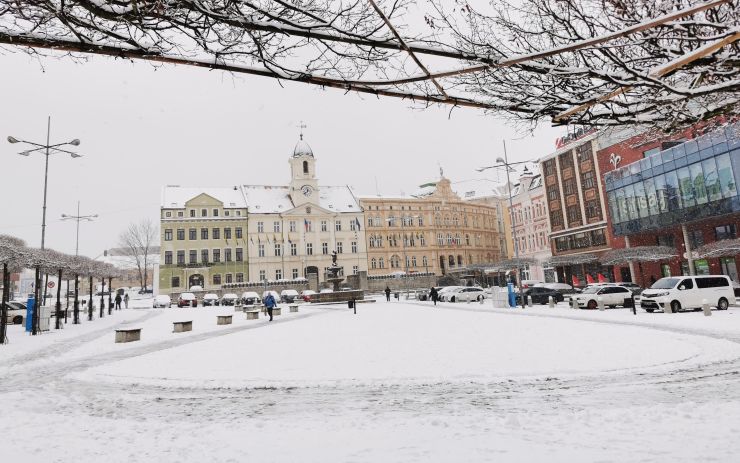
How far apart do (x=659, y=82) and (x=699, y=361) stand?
8.00 m

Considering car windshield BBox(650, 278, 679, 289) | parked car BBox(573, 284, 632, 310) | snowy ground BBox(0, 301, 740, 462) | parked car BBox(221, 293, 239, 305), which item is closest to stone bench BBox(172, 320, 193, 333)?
snowy ground BBox(0, 301, 740, 462)

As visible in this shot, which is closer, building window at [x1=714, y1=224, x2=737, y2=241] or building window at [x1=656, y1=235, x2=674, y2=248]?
building window at [x1=714, y1=224, x2=737, y2=241]

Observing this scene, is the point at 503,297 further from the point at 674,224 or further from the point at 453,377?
the point at 453,377

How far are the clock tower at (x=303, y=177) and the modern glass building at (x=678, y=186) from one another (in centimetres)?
4674

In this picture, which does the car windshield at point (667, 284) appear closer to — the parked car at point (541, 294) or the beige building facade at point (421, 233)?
the parked car at point (541, 294)

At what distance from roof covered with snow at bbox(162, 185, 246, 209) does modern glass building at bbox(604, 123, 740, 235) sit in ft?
182

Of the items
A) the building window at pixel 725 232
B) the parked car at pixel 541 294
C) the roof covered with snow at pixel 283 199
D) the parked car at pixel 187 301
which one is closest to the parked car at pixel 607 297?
the parked car at pixel 541 294

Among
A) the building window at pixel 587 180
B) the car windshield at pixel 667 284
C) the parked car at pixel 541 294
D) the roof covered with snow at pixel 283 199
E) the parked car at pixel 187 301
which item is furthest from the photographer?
the roof covered with snow at pixel 283 199

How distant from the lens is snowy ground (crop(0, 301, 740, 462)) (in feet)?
15.7

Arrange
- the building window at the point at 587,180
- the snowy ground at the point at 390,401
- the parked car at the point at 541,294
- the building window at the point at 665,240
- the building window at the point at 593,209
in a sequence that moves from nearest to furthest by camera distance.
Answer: the snowy ground at the point at 390,401, the parked car at the point at 541,294, the building window at the point at 665,240, the building window at the point at 593,209, the building window at the point at 587,180

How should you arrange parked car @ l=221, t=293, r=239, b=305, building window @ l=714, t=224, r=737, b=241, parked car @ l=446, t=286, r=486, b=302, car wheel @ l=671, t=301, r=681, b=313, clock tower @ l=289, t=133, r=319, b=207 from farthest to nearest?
clock tower @ l=289, t=133, r=319, b=207 < parked car @ l=221, t=293, r=239, b=305 < parked car @ l=446, t=286, r=486, b=302 < building window @ l=714, t=224, r=737, b=241 < car wheel @ l=671, t=301, r=681, b=313

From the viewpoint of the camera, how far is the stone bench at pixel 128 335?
55.0 ft

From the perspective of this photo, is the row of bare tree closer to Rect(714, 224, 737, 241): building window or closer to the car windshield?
the car windshield

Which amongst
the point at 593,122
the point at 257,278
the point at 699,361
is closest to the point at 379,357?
the point at 699,361
